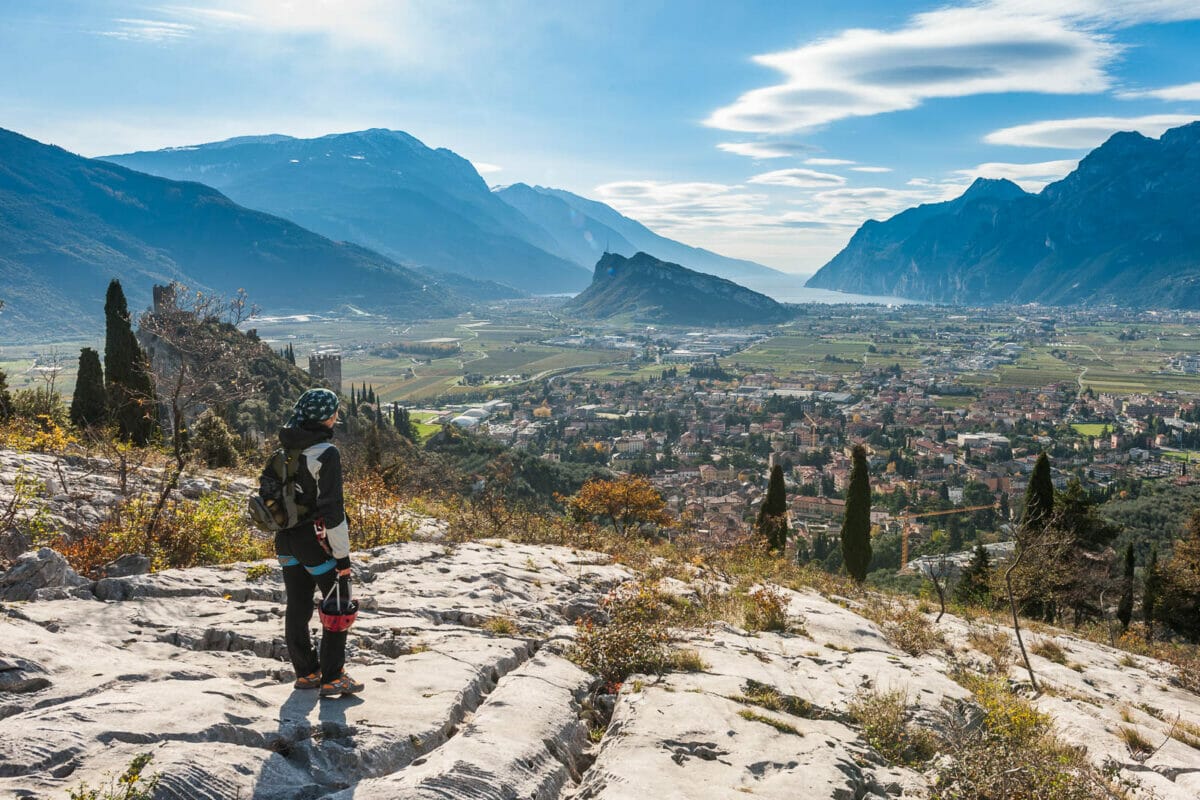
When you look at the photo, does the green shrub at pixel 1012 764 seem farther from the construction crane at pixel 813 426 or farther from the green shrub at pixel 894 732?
the construction crane at pixel 813 426

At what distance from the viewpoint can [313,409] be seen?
4750 millimetres

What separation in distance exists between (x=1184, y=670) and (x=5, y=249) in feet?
824

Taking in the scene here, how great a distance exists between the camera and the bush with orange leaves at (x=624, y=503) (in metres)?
16.9

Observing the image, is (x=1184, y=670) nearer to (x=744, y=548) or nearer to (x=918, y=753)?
(x=744, y=548)

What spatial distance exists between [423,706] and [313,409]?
2.20 meters

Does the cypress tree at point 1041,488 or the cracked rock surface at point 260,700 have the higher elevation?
the cracked rock surface at point 260,700

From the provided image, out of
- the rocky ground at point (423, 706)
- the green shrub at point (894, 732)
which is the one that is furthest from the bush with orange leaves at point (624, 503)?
the green shrub at point (894, 732)

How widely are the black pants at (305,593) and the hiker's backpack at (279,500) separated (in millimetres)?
130

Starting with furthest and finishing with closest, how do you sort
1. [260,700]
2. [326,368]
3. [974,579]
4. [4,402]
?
[326,368] → [974,579] → [4,402] → [260,700]

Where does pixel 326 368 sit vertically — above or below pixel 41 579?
above

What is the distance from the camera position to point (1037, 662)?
34.4 feet

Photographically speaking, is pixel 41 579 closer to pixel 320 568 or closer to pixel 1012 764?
pixel 320 568

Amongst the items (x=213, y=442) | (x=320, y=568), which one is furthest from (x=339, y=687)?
(x=213, y=442)

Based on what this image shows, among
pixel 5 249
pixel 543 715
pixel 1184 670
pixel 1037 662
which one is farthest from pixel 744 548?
pixel 5 249
